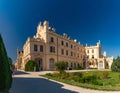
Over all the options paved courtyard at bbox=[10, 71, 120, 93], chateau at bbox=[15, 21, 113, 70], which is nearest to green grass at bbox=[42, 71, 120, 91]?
paved courtyard at bbox=[10, 71, 120, 93]

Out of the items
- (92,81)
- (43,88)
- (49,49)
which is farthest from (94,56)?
(43,88)

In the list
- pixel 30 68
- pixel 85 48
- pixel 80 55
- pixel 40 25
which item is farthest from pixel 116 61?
pixel 85 48

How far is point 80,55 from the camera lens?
79688mm

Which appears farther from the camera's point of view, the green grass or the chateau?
the chateau

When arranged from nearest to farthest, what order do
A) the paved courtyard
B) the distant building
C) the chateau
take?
the paved courtyard → the chateau → the distant building

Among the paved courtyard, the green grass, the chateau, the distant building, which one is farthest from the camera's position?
the distant building

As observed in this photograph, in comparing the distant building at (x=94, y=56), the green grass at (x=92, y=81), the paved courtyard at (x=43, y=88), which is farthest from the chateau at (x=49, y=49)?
the paved courtyard at (x=43, y=88)

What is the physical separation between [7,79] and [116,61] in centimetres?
3720

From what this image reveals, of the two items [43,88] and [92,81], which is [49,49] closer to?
[92,81]

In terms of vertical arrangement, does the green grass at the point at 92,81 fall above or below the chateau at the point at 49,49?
below

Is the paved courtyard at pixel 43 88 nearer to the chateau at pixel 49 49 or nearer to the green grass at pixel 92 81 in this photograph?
the green grass at pixel 92 81

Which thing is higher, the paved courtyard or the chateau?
the chateau

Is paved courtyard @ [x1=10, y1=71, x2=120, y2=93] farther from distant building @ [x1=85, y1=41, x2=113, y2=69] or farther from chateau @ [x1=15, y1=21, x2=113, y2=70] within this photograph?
distant building @ [x1=85, y1=41, x2=113, y2=69]

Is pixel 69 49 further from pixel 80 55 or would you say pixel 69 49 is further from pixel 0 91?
pixel 0 91
